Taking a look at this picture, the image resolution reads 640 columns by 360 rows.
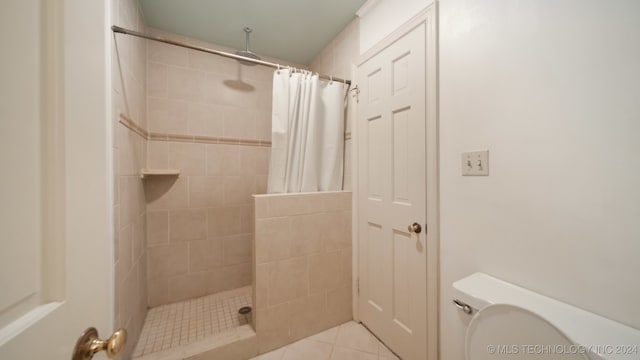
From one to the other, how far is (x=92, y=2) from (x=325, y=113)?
1421mm

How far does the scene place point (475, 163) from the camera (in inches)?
38.8

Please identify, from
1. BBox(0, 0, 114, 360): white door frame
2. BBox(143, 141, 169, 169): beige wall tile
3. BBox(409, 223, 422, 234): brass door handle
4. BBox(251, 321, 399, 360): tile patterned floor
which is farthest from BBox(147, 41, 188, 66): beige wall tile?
BBox(251, 321, 399, 360): tile patterned floor

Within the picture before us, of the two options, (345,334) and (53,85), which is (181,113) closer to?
(53,85)

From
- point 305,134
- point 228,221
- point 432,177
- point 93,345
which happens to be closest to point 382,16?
point 305,134

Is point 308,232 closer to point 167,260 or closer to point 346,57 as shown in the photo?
point 167,260

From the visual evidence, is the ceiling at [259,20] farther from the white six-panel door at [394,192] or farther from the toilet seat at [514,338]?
the toilet seat at [514,338]

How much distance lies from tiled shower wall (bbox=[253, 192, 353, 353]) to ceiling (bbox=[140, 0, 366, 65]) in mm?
1293

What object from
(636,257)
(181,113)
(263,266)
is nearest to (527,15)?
(636,257)

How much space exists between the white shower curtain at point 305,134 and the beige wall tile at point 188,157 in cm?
77

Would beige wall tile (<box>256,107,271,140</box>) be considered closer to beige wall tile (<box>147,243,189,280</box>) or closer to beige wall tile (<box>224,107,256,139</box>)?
beige wall tile (<box>224,107,256,139</box>)

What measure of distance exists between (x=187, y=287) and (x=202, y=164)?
1053mm

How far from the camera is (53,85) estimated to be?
1.18 feet

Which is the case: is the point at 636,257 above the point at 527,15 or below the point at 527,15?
below

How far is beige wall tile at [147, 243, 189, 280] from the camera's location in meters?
1.84
